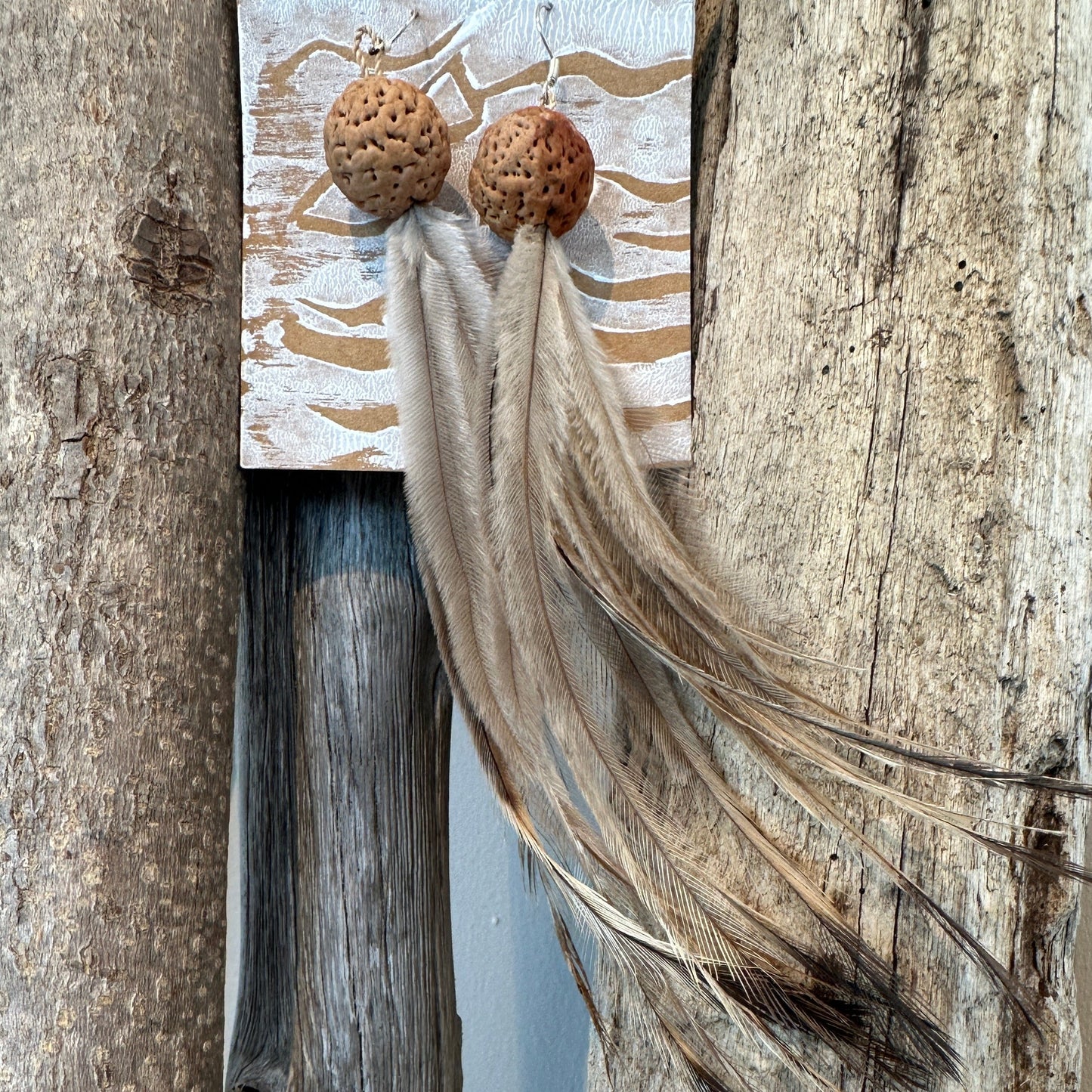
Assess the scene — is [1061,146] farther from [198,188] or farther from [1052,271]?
[198,188]

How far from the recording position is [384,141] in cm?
62

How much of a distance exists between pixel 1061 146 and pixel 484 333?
418 mm

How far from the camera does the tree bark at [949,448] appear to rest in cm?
63

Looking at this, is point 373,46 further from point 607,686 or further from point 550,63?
point 607,686

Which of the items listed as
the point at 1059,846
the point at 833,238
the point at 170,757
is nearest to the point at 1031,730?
the point at 1059,846

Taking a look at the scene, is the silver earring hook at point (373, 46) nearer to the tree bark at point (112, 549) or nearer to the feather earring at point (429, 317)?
the feather earring at point (429, 317)

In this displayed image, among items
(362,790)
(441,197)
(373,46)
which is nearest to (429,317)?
(441,197)

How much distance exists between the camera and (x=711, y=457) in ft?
2.23

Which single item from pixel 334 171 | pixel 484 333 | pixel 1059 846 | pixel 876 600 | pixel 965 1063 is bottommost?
pixel 965 1063

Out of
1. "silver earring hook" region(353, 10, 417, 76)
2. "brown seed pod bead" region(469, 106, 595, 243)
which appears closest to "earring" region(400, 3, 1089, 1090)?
"brown seed pod bead" region(469, 106, 595, 243)

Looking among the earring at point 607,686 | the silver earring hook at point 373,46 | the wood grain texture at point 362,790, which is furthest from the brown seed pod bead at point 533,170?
the wood grain texture at point 362,790

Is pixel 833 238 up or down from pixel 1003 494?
up

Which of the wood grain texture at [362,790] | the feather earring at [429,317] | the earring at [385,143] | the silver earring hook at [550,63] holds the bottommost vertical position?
the wood grain texture at [362,790]

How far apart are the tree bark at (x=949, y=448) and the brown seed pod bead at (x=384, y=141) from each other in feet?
0.86
